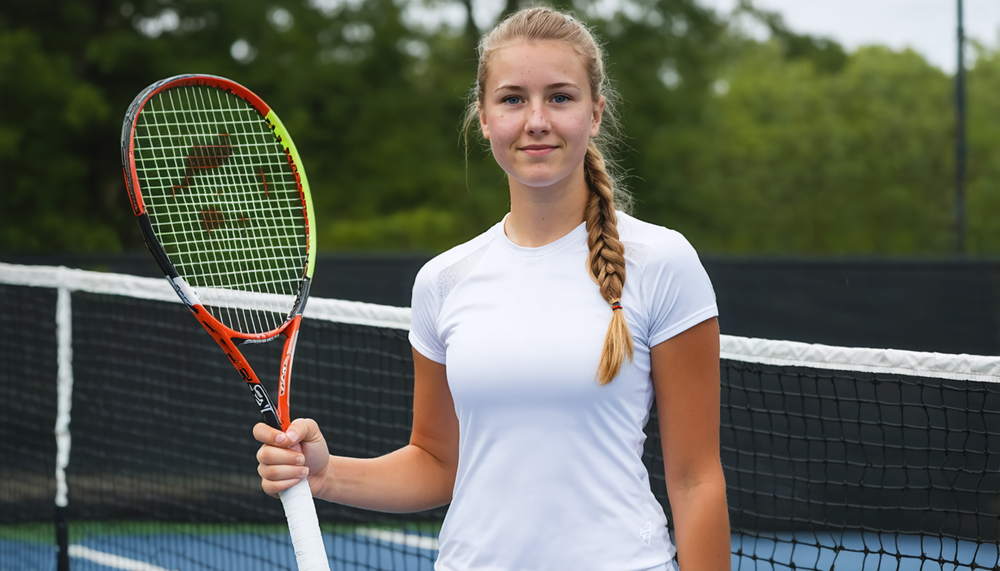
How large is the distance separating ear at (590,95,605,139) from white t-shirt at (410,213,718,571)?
0.59ft

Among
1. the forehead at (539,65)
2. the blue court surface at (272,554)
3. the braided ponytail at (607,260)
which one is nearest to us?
the braided ponytail at (607,260)

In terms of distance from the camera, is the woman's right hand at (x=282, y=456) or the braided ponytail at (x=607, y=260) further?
the woman's right hand at (x=282, y=456)

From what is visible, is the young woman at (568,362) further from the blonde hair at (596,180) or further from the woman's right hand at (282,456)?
the woman's right hand at (282,456)

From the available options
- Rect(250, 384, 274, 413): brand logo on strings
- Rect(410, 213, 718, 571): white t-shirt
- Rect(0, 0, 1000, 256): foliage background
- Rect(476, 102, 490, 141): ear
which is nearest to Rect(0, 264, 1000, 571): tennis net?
Rect(250, 384, 274, 413): brand logo on strings

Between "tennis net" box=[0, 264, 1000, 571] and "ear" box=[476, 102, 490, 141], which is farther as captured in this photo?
"tennis net" box=[0, 264, 1000, 571]

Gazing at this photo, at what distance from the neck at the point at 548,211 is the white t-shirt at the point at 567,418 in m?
0.08

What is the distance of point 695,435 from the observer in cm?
150

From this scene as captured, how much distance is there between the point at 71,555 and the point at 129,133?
4.06 m

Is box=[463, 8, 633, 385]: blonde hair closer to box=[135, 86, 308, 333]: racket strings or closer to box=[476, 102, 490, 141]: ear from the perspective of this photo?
box=[476, 102, 490, 141]: ear

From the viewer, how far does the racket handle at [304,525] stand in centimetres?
172

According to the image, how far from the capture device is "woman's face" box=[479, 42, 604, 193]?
1544 millimetres

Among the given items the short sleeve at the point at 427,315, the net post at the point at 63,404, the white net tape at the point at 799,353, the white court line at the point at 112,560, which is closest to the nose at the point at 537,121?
the short sleeve at the point at 427,315

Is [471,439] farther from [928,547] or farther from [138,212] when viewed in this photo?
[928,547]

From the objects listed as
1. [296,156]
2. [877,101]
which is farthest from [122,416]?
[877,101]
